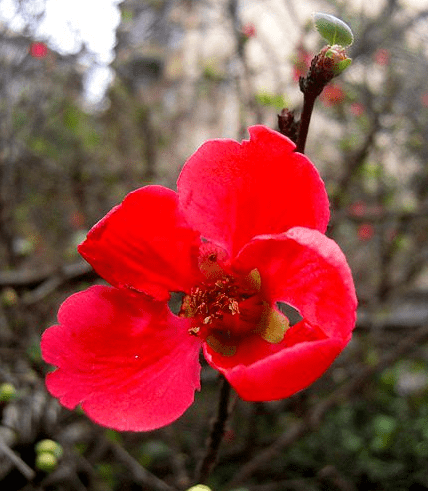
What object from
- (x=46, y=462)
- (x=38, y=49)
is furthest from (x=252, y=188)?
(x=38, y=49)

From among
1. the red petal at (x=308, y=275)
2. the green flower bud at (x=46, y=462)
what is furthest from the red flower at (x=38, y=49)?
the red petal at (x=308, y=275)

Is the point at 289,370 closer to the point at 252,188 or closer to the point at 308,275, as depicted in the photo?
the point at 308,275

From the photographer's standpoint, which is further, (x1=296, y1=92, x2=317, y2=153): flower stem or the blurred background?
the blurred background

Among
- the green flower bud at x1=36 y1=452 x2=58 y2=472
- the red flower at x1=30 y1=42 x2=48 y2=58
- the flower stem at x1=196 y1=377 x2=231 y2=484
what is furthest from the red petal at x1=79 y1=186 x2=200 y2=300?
the red flower at x1=30 y1=42 x2=48 y2=58

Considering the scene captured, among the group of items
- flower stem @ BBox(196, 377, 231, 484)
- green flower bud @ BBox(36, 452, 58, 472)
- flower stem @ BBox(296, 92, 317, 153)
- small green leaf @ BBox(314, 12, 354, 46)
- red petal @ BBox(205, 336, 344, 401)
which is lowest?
green flower bud @ BBox(36, 452, 58, 472)

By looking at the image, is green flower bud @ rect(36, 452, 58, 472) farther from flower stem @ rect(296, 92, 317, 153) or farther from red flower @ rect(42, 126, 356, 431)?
flower stem @ rect(296, 92, 317, 153)

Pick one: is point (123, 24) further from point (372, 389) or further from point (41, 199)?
point (372, 389)

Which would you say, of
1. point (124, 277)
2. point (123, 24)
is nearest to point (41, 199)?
point (123, 24)
